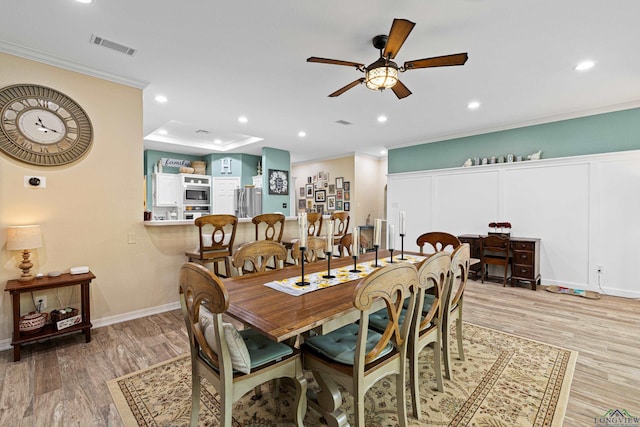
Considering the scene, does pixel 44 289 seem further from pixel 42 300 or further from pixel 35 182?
pixel 35 182

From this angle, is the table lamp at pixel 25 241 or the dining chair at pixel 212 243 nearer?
the table lamp at pixel 25 241

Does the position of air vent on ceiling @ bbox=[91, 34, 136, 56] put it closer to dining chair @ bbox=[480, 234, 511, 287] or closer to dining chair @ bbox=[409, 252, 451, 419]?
dining chair @ bbox=[409, 252, 451, 419]

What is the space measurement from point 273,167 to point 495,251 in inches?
197

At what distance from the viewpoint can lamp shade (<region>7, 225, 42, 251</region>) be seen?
2496 millimetres

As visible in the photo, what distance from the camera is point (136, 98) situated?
3.36 m

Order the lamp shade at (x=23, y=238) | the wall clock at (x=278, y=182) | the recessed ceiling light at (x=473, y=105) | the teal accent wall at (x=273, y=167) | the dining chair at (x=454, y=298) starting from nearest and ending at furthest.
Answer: the dining chair at (x=454, y=298) → the lamp shade at (x=23, y=238) → the recessed ceiling light at (x=473, y=105) → the teal accent wall at (x=273, y=167) → the wall clock at (x=278, y=182)

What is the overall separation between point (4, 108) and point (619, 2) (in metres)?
4.99

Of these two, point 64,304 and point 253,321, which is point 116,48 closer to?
point 64,304

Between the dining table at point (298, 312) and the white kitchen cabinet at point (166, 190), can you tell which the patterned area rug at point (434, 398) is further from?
the white kitchen cabinet at point (166, 190)

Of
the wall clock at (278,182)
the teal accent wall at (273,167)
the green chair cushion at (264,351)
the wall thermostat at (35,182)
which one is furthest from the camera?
the wall clock at (278,182)

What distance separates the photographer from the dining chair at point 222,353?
4.08 ft

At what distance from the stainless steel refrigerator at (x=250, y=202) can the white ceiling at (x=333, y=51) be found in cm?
261

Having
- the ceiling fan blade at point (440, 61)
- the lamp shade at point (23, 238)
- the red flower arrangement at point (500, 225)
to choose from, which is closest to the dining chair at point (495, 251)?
the red flower arrangement at point (500, 225)

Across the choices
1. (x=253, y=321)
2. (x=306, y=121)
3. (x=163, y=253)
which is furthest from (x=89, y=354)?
(x=306, y=121)
